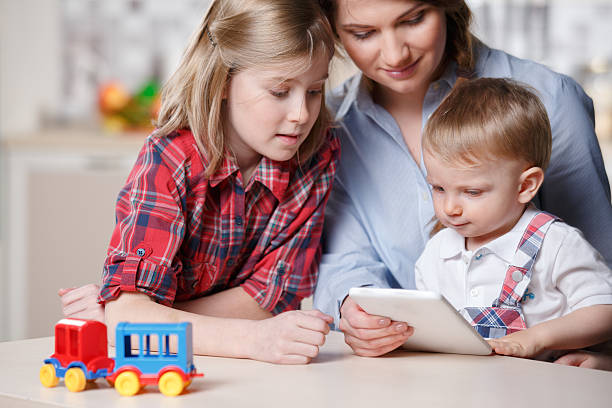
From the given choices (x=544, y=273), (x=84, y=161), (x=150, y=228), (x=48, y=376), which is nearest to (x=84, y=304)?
(x=150, y=228)

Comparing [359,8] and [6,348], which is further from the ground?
[359,8]

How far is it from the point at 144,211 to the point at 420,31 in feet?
1.95

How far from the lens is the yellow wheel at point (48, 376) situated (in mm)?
888

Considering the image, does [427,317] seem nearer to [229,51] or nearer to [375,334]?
[375,334]

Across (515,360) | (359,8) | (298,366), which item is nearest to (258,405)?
(298,366)

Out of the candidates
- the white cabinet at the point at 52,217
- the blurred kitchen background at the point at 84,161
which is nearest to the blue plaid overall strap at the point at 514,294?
the blurred kitchen background at the point at 84,161

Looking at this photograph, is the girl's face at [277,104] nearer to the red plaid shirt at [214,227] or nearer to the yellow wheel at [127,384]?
the red plaid shirt at [214,227]

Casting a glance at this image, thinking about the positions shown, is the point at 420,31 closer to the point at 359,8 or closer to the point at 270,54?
the point at 359,8

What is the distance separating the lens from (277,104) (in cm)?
132

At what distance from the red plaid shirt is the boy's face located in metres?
0.28

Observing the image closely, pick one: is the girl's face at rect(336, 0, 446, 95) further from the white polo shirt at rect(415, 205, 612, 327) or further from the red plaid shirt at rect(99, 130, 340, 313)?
the white polo shirt at rect(415, 205, 612, 327)

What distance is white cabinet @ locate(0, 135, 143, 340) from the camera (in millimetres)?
3562

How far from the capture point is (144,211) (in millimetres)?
1243

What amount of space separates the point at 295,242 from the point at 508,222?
16.1 inches
